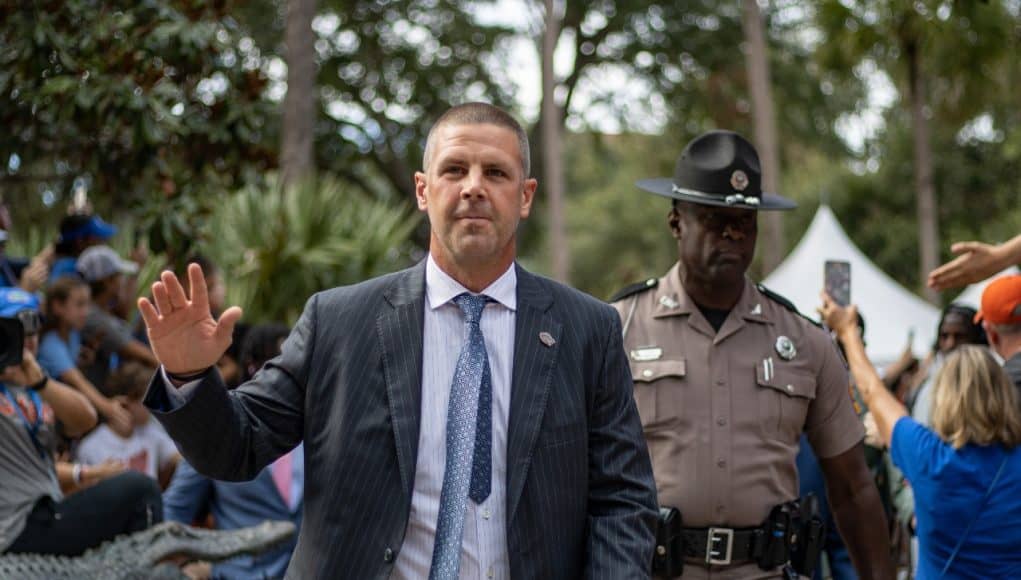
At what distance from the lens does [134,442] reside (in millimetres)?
7055

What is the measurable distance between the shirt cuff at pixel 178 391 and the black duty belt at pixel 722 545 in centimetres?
227

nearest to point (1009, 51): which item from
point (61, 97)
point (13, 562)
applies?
point (61, 97)

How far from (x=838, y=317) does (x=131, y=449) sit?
370cm

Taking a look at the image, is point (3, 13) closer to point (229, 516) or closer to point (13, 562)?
point (229, 516)

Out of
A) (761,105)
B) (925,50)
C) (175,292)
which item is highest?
(925,50)

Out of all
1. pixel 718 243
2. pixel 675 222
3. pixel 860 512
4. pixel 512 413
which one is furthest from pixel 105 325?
pixel 512 413

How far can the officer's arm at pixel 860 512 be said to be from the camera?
4.96m

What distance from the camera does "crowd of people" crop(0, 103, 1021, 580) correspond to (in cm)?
312

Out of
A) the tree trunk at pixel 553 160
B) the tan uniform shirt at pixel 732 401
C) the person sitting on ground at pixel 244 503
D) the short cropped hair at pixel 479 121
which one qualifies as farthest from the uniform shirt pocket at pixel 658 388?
the tree trunk at pixel 553 160

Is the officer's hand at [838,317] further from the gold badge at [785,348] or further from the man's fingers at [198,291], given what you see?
the man's fingers at [198,291]

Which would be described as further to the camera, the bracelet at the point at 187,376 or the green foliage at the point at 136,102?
the green foliage at the point at 136,102

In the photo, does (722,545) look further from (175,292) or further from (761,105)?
(761,105)

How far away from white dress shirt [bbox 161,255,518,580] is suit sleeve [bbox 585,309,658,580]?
25cm

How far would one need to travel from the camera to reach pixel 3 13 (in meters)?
7.30
